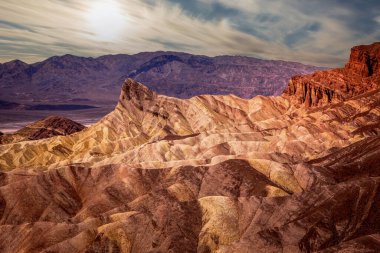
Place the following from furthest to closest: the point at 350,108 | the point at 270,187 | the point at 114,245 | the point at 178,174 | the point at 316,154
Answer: the point at 350,108, the point at 316,154, the point at 178,174, the point at 270,187, the point at 114,245

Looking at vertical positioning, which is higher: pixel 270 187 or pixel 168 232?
pixel 270 187

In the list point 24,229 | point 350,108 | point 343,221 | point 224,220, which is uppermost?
point 350,108

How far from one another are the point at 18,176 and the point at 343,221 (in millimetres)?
95925

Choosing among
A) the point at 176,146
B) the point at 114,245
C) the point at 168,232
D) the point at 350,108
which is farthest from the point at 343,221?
the point at 350,108

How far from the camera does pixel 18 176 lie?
123938 millimetres

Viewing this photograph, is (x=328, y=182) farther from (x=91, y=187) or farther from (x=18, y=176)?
(x=18, y=176)

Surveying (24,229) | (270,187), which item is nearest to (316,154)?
(270,187)

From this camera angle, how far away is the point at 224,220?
301ft

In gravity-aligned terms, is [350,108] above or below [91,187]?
above

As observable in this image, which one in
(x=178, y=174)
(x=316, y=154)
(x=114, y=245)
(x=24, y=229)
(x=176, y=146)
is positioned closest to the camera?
(x=114, y=245)

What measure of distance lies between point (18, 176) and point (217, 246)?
72.1 m

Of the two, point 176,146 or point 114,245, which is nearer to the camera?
point 114,245

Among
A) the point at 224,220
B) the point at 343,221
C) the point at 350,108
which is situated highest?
the point at 350,108

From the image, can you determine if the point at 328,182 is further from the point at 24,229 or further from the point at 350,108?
the point at 350,108
